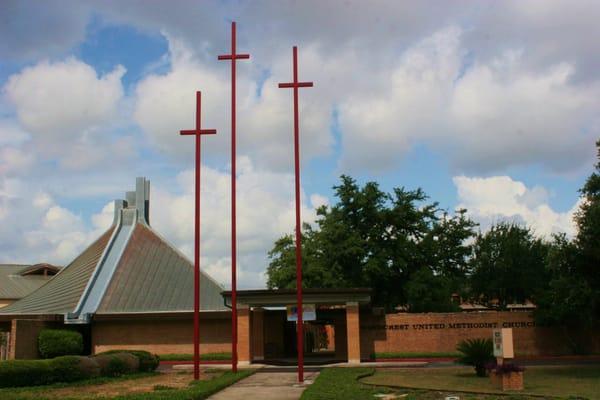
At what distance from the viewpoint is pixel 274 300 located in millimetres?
30016

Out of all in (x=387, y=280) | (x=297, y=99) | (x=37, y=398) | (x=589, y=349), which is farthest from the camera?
(x=387, y=280)

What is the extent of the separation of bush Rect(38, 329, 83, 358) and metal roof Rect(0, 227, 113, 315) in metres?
2.59

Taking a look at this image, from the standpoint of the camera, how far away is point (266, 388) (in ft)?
60.3

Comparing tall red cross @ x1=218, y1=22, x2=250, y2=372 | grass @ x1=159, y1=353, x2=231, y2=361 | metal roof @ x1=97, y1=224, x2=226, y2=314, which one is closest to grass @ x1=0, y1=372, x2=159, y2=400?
tall red cross @ x1=218, y1=22, x2=250, y2=372

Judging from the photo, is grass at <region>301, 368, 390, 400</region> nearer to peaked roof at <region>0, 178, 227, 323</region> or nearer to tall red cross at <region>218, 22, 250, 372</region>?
tall red cross at <region>218, 22, 250, 372</region>

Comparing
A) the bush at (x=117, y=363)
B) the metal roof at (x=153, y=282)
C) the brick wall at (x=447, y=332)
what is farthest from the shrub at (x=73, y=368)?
the brick wall at (x=447, y=332)

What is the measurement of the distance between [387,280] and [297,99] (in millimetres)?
23315

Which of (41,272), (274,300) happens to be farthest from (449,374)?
(41,272)

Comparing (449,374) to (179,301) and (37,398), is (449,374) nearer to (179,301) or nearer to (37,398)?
(37,398)

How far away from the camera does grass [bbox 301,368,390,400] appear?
15456 millimetres

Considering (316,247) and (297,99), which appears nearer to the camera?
(297,99)

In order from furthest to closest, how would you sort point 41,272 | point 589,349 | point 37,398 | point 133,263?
point 41,272 < point 133,263 < point 589,349 < point 37,398

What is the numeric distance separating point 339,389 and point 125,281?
22619 mm

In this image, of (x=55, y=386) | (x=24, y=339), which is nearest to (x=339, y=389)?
(x=55, y=386)
